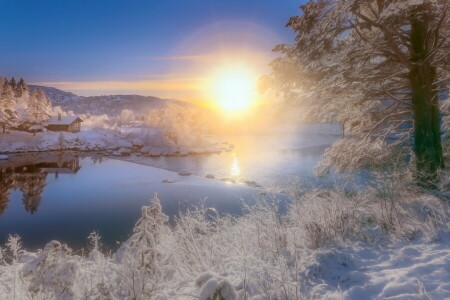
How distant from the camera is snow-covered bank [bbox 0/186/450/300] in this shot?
3285 mm

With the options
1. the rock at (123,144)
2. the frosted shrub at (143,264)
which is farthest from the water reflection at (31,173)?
the frosted shrub at (143,264)

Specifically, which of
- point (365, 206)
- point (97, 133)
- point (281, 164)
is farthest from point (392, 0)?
point (97, 133)

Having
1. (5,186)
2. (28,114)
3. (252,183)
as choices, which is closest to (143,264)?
(252,183)

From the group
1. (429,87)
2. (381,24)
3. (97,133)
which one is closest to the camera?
(381,24)

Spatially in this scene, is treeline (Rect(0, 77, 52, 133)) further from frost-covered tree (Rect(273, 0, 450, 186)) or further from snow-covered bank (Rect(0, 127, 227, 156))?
frost-covered tree (Rect(273, 0, 450, 186))

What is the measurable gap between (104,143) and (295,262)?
2816 inches

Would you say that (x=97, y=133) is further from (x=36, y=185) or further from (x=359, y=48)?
(x=359, y=48)

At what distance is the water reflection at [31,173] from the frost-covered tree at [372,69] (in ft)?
78.8

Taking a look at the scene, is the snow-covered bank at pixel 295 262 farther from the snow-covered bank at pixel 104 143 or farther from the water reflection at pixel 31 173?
the snow-covered bank at pixel 104 143

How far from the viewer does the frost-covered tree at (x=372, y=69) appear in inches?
263

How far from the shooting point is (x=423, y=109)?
7.34 m

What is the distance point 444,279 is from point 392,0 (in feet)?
19.9

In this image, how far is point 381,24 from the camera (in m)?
6.06

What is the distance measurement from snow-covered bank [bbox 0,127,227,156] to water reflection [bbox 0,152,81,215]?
27.2ft
